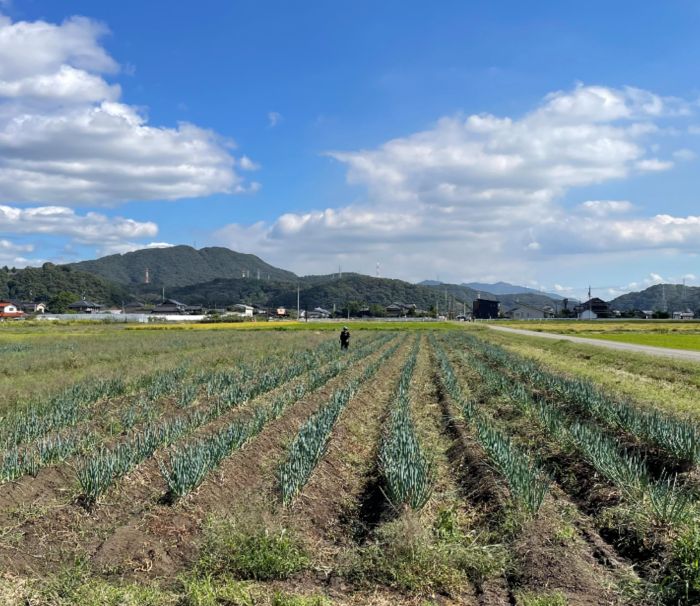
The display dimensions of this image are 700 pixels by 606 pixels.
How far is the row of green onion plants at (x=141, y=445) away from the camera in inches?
237

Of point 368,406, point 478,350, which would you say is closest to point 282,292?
point 478,350

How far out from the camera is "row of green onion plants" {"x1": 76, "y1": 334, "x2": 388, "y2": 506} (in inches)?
237

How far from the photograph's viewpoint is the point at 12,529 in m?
5.43

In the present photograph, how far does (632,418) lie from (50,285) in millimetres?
148951

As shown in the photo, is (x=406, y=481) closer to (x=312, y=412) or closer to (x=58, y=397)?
(x=312, y=412)

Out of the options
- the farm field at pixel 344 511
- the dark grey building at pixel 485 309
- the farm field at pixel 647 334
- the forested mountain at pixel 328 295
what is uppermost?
the forested mountain at pixel 328 295

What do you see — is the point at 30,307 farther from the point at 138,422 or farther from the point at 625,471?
the point at 625,471

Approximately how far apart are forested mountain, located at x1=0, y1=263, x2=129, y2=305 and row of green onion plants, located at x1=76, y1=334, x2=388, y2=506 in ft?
441

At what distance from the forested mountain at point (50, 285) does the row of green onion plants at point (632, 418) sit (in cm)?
13635

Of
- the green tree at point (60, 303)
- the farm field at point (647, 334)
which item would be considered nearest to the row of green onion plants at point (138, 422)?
the farm field at point (647, 334)

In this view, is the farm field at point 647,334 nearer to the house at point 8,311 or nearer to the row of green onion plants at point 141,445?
the row of green onion plants at point 141,445

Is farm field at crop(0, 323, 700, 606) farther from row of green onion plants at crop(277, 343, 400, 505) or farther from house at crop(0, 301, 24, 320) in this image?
house at crop(0, 301, 24, 320)

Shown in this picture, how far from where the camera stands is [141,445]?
24.6 feet

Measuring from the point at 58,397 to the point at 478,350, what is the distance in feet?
68.2
